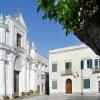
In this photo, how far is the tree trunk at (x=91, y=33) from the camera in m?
4.47

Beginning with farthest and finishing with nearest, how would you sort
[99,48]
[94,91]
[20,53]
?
[20,53], [94,91], [99,48]

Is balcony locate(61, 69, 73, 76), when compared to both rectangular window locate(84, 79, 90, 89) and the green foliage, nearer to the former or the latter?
rectangular window locate(84, 79, 90, 89)

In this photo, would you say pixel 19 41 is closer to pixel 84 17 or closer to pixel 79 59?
pixel 79 59

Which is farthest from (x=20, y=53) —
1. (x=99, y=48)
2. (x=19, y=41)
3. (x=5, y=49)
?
(x=99, y=48)

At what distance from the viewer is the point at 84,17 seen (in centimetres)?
446

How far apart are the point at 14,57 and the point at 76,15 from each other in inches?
1456

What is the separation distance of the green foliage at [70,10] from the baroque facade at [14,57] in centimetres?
3309

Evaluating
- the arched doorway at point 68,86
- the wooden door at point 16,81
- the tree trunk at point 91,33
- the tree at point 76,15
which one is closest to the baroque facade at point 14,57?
the wooden door at point 16,81

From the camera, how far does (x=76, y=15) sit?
14.5 ft

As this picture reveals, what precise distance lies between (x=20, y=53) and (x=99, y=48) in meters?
38.7

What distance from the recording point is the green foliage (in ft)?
13.9

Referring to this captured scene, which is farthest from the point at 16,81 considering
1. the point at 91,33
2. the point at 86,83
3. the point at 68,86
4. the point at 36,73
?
the point at 91,33

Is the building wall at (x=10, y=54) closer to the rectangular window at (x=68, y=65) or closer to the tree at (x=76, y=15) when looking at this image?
the rectangular window at (x=68, y=65)

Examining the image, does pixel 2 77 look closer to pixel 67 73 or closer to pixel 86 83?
pixel 67 73
